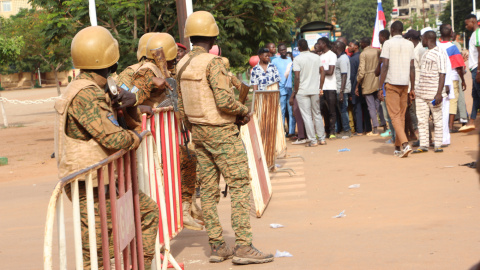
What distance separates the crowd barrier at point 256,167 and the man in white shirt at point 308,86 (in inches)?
195

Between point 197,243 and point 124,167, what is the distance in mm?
2470

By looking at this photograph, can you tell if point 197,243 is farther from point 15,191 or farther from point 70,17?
point 70,17

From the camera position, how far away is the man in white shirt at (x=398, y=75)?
11031 millimetres

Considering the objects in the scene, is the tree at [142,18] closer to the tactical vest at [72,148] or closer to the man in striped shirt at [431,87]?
the man in striped shirt at [431,87]

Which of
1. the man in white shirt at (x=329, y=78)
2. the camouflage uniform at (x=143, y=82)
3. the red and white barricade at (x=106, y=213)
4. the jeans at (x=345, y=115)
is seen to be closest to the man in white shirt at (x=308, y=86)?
the man in white shirt at (x=329, y=78)

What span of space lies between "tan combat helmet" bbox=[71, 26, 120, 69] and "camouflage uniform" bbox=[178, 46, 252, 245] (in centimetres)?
161

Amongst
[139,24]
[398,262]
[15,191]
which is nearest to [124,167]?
[398,262]

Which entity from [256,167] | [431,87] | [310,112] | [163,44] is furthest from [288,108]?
[163,44]

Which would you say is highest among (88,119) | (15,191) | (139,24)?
(139,24)

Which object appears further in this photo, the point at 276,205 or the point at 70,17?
the point at 70,17

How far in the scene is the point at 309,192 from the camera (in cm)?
899

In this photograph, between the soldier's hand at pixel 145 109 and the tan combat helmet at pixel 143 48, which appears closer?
the soldier's hand at pixel 145 109

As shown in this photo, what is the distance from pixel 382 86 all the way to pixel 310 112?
7.76 ft

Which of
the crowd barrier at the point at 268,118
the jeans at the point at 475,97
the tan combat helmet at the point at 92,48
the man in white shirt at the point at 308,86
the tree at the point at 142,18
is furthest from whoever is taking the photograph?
the tree at the point at 142,18
